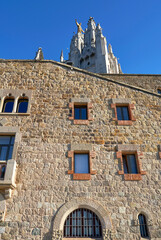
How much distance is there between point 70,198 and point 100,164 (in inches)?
90.7

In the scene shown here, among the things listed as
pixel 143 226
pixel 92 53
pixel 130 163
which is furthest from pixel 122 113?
pixel 92 53

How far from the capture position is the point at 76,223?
9070mm

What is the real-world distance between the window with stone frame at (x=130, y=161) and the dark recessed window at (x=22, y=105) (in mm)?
6111

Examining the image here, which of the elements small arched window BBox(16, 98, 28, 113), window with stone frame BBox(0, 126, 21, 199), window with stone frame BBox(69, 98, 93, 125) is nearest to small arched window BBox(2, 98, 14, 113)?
small arched window BBox(16, 98, 28, 113)

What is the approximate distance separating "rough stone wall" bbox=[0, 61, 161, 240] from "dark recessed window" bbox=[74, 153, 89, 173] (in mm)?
452

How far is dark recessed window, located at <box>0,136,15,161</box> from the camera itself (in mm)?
10516

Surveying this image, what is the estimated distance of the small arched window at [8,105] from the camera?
12.2m

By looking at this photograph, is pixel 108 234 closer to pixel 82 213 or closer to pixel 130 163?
pixel 82 213

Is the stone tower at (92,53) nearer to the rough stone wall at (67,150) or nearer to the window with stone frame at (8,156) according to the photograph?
the rough stone wall at (67,150)

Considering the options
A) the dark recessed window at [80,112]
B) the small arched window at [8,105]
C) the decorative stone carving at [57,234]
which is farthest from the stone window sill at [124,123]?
the small arched window at [8,105]

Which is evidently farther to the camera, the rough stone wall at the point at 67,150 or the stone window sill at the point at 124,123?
the stone window sill at the point at 124,123

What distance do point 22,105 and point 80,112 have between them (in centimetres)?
367

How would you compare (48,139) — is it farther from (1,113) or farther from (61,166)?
(1,113)

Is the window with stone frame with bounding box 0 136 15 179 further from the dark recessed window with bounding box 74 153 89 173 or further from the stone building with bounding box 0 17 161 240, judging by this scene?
the dark recessed window with bounding box 74 153 89 173
